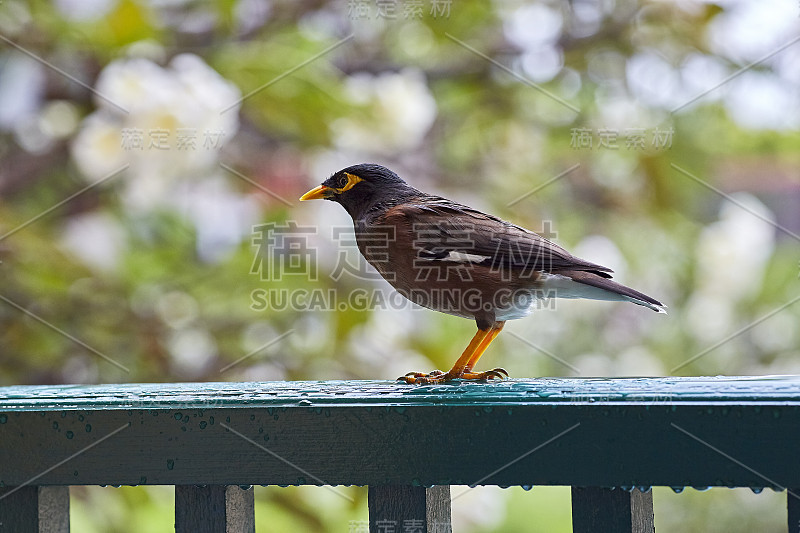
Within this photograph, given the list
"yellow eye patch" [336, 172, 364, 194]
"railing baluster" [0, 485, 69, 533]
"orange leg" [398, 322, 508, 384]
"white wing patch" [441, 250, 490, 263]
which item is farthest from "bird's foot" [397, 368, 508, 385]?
"railing baluster" [0, 485, 69, 533]

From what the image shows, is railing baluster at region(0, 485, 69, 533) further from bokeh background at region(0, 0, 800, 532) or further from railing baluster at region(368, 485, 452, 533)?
bokeh background at region(0, 0, 800, 532)

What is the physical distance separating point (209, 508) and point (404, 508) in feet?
0.87

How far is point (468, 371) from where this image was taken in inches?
72.4

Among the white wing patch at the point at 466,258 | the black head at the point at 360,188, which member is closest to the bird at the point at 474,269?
the white wing patch at the point at 466,258

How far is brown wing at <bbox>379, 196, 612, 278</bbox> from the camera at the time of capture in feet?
5.90

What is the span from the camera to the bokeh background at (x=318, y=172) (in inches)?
94.1

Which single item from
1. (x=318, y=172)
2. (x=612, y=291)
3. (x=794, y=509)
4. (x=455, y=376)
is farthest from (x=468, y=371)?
(x=318, y=172)

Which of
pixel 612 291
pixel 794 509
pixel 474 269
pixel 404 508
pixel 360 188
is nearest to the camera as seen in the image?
pixel 794 509

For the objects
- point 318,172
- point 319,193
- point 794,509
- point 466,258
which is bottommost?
point 794,509

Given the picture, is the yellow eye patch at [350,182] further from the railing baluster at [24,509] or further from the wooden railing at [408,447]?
the railing baluster at [24,509]

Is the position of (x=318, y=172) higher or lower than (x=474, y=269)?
higher

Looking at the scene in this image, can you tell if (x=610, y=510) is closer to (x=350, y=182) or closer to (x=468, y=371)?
(x=468, y=371)

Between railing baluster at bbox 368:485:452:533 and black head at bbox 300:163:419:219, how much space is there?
3.59 feet

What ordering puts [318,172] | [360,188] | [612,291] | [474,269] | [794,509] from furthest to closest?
1. [318,172]
2. [360,188]
3. [474,269]
4. [612,291]
5. [794,509]
